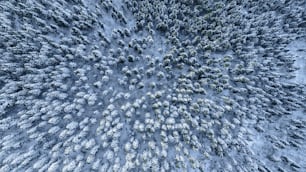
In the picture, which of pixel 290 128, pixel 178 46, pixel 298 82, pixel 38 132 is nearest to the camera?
pixel 38 132

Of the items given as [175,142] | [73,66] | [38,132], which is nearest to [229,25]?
[175,142]

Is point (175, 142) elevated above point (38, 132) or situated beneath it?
situated beneath

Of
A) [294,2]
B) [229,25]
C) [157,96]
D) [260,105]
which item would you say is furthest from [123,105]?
[294,2]

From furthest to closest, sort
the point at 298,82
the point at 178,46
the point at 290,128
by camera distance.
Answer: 1. the point at 178,46
2. the point at 298,82
3. the point at 290,128

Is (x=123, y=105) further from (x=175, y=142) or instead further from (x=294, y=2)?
(x=294, y=2)

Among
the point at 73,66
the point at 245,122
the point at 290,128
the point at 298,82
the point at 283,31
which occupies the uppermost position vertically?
the point at 73,66

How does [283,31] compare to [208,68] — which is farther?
[283,31]

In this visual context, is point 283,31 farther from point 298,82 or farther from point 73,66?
point 73,66
